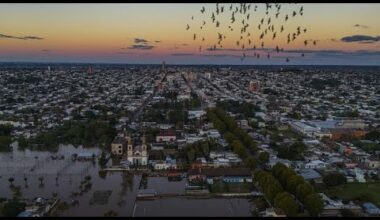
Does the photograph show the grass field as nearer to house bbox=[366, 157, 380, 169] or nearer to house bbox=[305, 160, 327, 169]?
house bbox=[305, 160, 327, 169]

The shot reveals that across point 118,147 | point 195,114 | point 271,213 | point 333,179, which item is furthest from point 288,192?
point 195,114

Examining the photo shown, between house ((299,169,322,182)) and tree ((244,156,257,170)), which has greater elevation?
tree ((244,156,257,170))

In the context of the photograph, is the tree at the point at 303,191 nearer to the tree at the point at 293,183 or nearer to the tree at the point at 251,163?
the tree at the point at 293,183

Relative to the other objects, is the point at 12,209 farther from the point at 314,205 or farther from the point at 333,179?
the point at 333,179

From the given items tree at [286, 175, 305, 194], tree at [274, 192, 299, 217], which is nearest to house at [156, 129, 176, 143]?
tree at [286, 175, 305, 194]

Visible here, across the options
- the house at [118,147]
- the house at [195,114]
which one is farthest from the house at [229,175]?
the house at [195,114]

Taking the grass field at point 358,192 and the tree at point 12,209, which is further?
the grass field at point 358,192

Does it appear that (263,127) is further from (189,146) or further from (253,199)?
(253,199)
